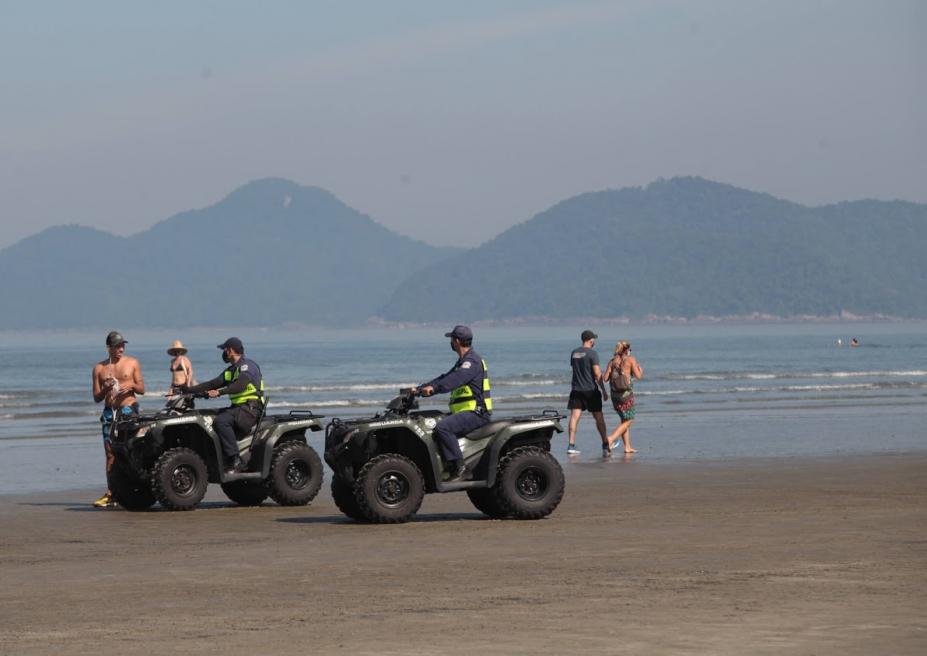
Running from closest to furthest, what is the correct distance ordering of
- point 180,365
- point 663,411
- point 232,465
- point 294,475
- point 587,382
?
point 232,465, point 294,475, point 180,365, point 587,382, point 663,411

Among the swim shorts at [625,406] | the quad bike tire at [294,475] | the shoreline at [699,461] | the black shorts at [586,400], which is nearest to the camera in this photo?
the quad bike tire at [294,475]

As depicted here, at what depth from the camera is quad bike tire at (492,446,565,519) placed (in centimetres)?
1418

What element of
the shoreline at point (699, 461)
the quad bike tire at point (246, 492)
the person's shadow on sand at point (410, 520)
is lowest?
the shoreline at point (699, 461)

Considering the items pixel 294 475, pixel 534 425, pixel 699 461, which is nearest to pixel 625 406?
pixel 699 461

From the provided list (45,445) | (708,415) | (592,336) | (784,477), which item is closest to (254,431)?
(784,477)

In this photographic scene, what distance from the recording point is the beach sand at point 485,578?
8.31 m

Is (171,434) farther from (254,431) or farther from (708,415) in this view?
(708,415)

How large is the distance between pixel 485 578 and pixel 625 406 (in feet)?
43.0

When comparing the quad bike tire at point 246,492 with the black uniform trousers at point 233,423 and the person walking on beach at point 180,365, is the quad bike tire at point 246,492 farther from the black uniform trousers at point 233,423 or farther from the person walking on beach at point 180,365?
the person walking on beach at point 180,365

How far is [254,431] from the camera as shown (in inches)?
634

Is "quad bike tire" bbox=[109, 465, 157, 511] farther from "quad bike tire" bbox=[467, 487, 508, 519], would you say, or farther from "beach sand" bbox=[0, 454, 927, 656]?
"quad bike tire" bbox=[467, 487, 508, 519]

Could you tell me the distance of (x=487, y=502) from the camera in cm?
1443

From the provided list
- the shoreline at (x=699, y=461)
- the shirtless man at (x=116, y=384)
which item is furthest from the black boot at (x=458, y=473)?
the shoreline at (x=699, y=461)

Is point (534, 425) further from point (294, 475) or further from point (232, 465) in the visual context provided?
point (232, 465)
